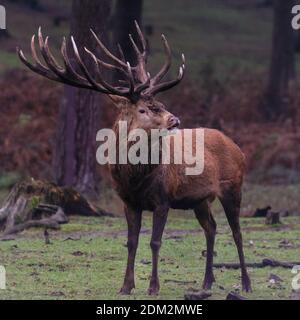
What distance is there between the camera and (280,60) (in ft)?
99.6

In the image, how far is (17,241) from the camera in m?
16.3

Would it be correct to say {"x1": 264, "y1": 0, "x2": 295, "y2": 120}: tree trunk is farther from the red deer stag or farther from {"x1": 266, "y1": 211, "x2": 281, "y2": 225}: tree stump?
the red deer stag

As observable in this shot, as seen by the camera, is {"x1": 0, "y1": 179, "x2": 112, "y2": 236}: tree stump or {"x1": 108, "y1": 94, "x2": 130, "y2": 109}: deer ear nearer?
{"x1": 108, "y1": 94, "x2": 130, "y2": 109}: deer ear

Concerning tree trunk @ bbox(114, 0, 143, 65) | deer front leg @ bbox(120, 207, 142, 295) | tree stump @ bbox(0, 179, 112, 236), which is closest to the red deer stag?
deer front leg @ bbox(120, 207, 142, 295)

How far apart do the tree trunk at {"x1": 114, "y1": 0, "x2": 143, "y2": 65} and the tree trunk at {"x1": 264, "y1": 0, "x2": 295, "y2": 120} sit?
244 inches

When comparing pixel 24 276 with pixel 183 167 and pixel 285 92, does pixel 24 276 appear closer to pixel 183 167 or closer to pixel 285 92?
pixel 183 167

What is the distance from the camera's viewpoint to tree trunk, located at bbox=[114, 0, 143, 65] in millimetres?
23922

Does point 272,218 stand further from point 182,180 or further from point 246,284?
point 182,180

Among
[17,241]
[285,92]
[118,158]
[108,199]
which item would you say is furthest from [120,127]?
[285,92]

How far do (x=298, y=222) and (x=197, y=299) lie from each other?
724 cm

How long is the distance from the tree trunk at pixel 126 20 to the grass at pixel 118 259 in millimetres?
5932

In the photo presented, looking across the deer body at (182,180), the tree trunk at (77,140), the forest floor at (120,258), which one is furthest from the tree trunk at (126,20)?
the deer body at (182,180)

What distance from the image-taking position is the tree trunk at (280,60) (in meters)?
29.9

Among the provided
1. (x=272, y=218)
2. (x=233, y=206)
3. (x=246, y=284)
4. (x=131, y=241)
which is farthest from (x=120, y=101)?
(x=272, y=218)
